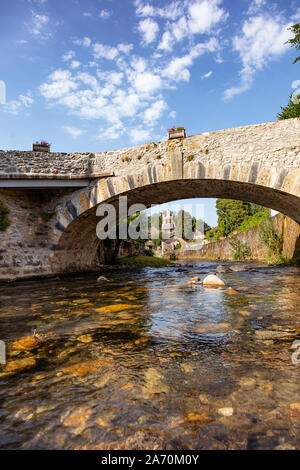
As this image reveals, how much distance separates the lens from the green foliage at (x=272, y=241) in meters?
12.4

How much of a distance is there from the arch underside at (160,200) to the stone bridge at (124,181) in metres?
0.03

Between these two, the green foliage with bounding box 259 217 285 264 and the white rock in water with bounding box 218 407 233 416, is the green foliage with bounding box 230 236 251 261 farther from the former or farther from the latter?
the white rock in water with bounding box 218 407 233 416

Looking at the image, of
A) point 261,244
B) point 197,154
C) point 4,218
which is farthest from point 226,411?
point 261,244

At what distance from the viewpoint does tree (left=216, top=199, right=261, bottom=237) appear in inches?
1160

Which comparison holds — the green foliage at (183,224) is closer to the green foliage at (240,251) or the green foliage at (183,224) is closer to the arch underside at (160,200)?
the green foliage at (240,251)

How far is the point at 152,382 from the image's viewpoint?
1554 millimetres

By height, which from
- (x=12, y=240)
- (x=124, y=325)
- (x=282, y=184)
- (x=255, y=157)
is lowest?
(x=124, y=325)

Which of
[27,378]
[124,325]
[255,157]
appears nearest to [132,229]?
[255,157]

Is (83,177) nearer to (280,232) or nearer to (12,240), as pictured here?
(12,240)

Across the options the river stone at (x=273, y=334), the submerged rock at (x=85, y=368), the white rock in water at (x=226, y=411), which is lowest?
the submerged rock at (x=85, y=368)

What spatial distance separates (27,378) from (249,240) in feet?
58.3

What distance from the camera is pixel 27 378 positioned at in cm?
165

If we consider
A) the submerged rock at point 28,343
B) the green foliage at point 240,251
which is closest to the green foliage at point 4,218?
the submerged rock at point 28,343

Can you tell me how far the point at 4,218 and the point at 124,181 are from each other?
13.2 ft
